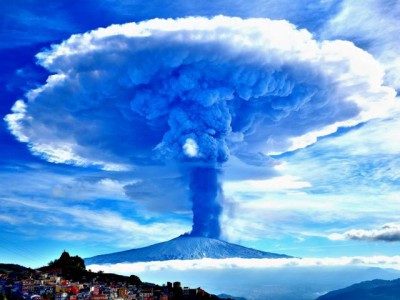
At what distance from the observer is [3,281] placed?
206 feet

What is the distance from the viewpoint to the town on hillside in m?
57.2

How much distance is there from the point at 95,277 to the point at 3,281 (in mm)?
22797

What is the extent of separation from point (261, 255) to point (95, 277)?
77319 millimetres

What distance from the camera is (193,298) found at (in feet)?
241

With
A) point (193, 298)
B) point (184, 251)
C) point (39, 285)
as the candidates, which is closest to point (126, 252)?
point (184, 251)

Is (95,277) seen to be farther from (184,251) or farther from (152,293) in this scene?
(184,251)

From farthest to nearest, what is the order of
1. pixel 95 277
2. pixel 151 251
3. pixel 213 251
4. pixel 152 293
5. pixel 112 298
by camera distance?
1. pixel 151 251
2. pixel 213 251
3. pixel 95 277
4. pixel 152 293
5. pixel 112 298

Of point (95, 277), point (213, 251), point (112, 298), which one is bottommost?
→ point (112, 298)

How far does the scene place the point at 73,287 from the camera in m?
63.2

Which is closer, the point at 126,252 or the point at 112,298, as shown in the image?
the point at 112,298

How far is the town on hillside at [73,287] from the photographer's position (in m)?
57.2

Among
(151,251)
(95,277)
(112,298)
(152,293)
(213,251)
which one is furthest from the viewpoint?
(151,251)

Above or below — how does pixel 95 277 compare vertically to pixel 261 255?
below

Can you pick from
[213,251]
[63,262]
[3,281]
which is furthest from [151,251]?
[3,281]
